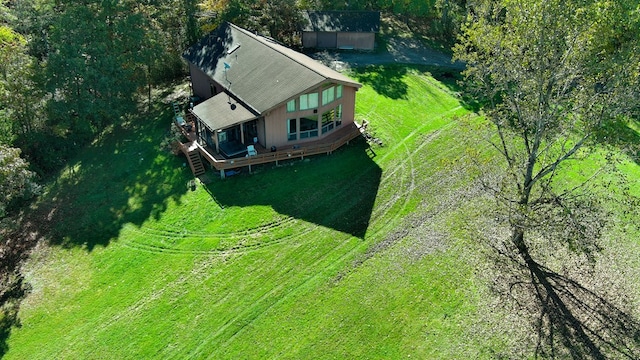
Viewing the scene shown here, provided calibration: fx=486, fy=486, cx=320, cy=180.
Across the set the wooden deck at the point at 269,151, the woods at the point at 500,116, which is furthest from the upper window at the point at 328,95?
the woods at the point at 500,116

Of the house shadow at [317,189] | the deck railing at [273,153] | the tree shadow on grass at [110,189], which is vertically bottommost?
the tree shadow on grass at [110,189]

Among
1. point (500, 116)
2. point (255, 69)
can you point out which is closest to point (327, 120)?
point (255, 69)

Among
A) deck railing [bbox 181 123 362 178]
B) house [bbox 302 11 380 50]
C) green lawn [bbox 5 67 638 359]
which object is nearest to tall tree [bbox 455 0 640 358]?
green lawn [bbox 5 67 638 359]

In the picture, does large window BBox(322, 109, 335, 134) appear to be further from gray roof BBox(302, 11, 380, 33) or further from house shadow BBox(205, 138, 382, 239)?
gray roof BBox(302, 11, 380, 33)

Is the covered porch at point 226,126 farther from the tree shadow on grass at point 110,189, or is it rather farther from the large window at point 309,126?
the large window at point 309,126

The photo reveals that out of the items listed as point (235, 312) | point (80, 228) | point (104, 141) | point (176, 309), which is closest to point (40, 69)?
point (104, 141)

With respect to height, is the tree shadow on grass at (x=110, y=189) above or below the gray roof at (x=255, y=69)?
below

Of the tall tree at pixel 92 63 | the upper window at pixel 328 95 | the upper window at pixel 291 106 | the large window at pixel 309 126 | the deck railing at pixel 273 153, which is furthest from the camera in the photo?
the tall tree at pixel 92 63

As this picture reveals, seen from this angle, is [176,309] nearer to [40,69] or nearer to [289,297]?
[289,297]

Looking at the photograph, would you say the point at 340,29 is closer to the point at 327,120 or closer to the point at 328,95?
the point at 327,120

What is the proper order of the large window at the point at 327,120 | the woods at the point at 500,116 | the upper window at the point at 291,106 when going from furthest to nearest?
1. the large window at the point at 327,120
2. the upper window at the point at 291,106
3. the woods at the point at 500,116
